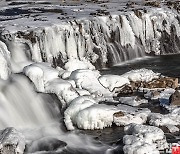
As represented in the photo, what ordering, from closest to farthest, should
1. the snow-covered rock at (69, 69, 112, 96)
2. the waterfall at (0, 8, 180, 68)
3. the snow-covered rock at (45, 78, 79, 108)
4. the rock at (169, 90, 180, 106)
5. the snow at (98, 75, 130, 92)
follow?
the rock at (169, 90, 180, 106) < the snow-covered rock at (45, 78, 79, 108) < the snow-covered rock at (69, 69, 112, 96) < the snow at (98, 75, 130, 92) < the waterfall at (0, 8, 180, 68)

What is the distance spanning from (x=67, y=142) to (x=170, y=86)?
5.34m

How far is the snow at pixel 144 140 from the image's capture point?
10.9 metres

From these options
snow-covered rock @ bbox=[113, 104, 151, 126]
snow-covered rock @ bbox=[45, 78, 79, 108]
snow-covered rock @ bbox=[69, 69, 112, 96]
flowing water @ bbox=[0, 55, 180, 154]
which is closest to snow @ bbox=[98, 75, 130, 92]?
snow-covered rock @ bbox=[69, 69, 112, 96]

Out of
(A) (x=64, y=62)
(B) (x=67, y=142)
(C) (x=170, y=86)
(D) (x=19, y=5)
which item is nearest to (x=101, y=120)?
(B) (x=67, y=142)

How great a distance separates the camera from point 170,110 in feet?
45.9

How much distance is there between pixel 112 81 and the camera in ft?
53.0

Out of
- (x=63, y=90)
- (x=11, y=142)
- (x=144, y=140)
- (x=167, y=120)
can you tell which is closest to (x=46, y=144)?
(x=11, y=142)

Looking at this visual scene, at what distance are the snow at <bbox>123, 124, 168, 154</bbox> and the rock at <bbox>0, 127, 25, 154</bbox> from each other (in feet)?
8.17

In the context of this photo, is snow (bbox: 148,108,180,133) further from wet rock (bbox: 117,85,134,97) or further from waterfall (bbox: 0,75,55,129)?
waterfall (bbox: 0,75,55,129)

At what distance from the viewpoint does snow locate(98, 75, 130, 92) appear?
16094mm

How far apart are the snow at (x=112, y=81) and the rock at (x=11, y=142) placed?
490 centimetres

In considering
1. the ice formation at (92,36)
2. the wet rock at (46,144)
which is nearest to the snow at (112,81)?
the ice formation at (92,36)

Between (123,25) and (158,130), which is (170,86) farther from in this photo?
(123,25)

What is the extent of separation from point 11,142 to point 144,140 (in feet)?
10.2
